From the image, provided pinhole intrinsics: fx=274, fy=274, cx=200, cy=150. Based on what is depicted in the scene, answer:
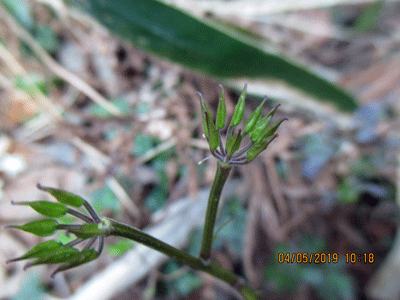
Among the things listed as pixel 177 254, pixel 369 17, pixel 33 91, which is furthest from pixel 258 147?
pixel 369 17

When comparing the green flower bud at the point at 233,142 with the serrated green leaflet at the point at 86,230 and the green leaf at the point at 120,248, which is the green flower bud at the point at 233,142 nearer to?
the serrated green leaflet at the point at 86,230

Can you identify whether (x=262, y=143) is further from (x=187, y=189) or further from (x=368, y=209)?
(x=368, y=209)

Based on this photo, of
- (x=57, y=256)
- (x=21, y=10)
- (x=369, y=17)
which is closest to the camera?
(x=57, y=256)

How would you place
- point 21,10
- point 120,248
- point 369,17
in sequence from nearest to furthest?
point 120,248 < point 21,10 < point 369,17

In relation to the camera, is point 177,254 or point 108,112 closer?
point 177,254

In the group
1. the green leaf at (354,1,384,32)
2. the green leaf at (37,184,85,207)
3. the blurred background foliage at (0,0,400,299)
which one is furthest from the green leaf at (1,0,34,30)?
the green leaf at (354,1,384,32)

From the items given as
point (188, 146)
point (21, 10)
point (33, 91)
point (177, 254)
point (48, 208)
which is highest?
point (21, 10)

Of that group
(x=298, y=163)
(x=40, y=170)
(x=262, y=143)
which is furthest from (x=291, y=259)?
(x=40, y=170)
